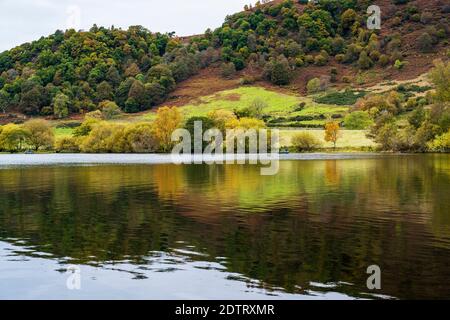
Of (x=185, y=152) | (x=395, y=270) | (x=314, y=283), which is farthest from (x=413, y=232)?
(x=185, y=152)

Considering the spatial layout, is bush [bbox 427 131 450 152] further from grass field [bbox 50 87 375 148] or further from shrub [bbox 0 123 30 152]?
shrub [bbox 0 123 30 152]

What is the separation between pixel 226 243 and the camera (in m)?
22.1

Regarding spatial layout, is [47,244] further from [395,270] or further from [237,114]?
[237,114]

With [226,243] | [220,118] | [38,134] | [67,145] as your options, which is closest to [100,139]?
[67,145]

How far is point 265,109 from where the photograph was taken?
604 ft

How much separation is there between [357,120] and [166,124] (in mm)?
48829

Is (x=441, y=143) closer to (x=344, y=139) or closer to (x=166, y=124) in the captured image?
(x=344, y=139)

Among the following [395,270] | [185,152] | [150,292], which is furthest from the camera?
[185,152]

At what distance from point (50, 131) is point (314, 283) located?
473 feet

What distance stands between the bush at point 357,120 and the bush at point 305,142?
16526 millimetres

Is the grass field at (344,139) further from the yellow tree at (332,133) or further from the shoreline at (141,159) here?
the shoreline at (141,159)

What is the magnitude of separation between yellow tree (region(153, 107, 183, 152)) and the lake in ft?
280

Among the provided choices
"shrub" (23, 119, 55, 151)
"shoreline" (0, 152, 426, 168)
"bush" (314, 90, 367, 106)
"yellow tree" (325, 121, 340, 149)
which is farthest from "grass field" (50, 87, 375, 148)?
"shoreline" (0, 152, 426, 168)

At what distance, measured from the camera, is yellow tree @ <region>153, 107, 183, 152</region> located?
415 ft
